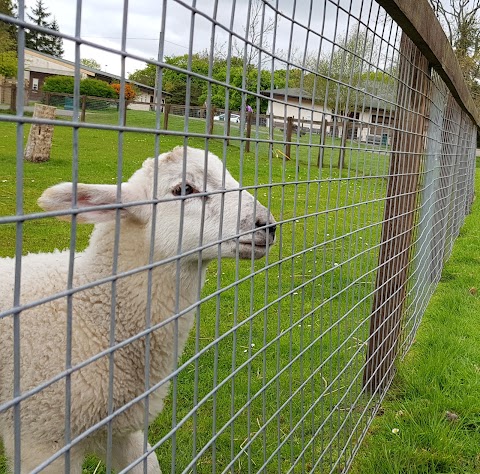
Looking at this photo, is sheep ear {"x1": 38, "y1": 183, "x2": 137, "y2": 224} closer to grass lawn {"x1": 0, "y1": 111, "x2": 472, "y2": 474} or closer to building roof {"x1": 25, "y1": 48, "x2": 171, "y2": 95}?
grass lawn {"x1": 0, "y1": 111, "x2": 472, "y2": 474}

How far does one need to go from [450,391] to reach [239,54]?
2442mm

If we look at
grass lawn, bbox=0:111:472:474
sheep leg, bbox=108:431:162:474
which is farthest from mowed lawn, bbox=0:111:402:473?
sheep leg, bbox=108:431:162:474

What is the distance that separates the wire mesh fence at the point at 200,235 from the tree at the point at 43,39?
0.11 ft

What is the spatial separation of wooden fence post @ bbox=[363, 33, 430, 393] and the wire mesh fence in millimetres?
17

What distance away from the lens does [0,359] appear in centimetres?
191

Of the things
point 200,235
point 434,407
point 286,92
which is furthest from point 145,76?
point 434,407

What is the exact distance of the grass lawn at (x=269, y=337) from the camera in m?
1.54

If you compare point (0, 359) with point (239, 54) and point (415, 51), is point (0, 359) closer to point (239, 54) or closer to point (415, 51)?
point (239, 54)

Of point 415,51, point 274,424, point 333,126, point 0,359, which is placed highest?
point 415,51

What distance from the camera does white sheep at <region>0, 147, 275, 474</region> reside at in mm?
1861

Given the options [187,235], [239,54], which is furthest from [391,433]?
[239,54]

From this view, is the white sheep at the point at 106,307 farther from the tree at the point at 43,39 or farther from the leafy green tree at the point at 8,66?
the tree at the point at 43,39

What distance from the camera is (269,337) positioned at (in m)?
4.20

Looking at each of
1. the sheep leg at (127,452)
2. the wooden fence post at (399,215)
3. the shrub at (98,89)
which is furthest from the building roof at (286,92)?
the sheep leg at (127,452)
